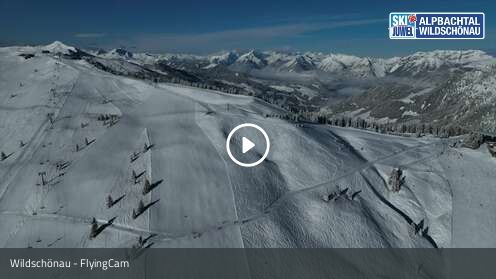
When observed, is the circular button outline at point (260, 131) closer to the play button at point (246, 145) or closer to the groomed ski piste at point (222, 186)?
the groomed ski piste at point (222, 186)

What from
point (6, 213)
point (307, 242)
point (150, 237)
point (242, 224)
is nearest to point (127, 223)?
point (150, 237)

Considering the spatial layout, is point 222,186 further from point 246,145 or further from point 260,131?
point 260,131

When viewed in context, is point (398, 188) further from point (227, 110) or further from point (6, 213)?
point (6, 213)

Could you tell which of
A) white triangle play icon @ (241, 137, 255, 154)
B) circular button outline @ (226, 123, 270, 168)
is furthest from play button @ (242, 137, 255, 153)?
circular button outline @ (226, 123, 270, 168)

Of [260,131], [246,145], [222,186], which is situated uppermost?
[260,131]

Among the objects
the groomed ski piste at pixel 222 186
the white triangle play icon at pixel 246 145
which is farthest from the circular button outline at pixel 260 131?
the white triangle play icon at pixel 246 145

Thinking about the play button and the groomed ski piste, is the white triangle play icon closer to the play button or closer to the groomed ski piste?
the play button

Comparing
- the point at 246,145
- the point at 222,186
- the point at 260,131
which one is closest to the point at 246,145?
the point at 246,145

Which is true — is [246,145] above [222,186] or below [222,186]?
above
